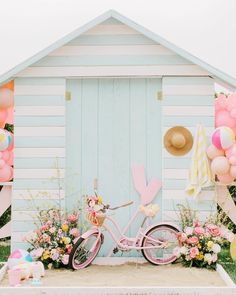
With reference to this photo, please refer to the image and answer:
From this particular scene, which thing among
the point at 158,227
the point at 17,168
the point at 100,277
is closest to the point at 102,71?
the point at 17,168

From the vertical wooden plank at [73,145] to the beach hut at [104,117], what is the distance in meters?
0.01

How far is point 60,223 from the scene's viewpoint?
755cm

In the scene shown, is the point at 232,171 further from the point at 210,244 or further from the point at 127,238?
the point at 127,238

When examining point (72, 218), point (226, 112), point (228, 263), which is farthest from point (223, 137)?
point (72, 218)

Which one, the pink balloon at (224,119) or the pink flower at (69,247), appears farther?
the pink balloon at (224,119)

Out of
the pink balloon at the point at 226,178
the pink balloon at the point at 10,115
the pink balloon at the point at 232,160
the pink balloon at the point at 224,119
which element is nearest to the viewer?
the pink balloon at the point at 232,160

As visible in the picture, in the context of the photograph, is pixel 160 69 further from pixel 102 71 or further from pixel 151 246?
pixel 151 246

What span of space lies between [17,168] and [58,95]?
117 centimetres

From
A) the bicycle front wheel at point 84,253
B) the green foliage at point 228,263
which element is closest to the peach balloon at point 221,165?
the green foliage at point 228,263

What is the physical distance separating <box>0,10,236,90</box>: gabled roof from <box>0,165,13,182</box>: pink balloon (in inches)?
47.2

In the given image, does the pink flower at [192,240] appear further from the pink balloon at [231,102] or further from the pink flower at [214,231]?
the pink balloon at [231,102]

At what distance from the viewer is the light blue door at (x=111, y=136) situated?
25.6 feet

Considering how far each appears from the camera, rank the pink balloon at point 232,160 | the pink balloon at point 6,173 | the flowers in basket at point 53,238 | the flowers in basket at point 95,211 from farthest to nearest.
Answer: the pink balloon at point 6,173 < the pink balloon at point 232,160 < the flowers in basket at point 53,238 < the flowers in basket at point 95,211

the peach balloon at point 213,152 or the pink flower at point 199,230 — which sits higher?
the peach balloon at point 213,152
